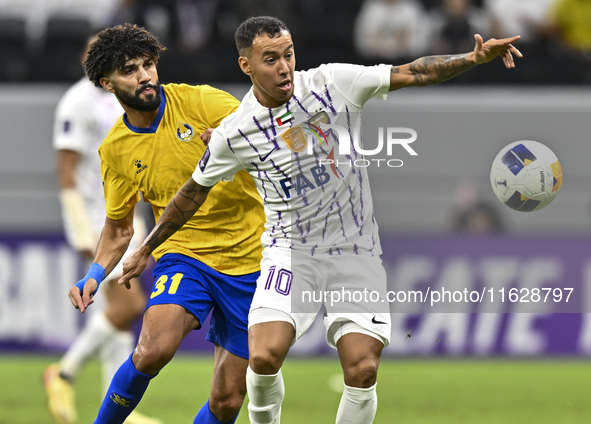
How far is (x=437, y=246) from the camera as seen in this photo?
941 cm

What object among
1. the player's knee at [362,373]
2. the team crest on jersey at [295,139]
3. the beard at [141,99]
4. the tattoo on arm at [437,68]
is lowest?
the player's knee at [362,373]

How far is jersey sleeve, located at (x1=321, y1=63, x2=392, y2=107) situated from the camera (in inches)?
180

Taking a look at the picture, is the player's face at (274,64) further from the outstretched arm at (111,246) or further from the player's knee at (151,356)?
the player's knee at (151,356)

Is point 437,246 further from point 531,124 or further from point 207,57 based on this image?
point 207,57

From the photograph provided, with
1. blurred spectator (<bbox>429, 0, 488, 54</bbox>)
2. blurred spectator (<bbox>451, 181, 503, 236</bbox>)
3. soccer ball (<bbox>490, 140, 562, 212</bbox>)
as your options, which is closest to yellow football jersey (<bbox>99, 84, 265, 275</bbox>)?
soccer ball (<bbox>490, 140, 562, 212</bbox>)

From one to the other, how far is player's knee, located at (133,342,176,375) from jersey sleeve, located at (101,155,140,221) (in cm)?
83

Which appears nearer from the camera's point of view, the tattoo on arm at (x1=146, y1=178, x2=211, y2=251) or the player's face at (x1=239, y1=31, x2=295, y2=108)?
the player's face at (x1=239, y1=31, x2=295, y2=108)

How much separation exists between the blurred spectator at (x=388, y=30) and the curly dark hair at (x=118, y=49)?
5804 millimetres

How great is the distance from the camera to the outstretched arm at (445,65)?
4355mm

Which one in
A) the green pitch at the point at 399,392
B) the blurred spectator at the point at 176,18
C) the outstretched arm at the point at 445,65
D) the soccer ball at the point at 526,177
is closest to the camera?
the outstretched arm at the point at 445,65

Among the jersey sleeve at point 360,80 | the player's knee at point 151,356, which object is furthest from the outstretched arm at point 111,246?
the jersey sleeve at point 360,80

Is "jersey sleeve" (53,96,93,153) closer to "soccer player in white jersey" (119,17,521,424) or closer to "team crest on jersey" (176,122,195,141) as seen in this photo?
"team crest on jersey" (176,122,195,141)

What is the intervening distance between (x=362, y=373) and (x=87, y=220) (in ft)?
11.4

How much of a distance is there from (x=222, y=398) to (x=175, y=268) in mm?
769
